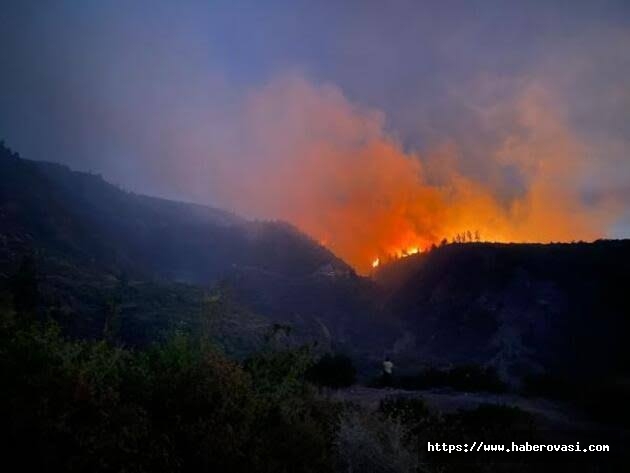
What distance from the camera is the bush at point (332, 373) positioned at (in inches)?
955

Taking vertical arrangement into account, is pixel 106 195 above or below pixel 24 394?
above

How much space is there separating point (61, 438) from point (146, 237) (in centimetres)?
10871

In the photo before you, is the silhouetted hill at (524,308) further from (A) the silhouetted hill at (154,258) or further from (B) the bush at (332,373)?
(B) the bush at (332,373)

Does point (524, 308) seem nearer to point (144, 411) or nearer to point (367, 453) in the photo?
point (367, 453)

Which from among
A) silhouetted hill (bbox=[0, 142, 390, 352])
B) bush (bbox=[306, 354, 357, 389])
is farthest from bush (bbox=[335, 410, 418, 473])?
silhouetted hill (bbox=[0, 142, 390, 352])

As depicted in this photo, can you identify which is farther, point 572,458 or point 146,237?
point 146,237

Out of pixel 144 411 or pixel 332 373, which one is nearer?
pixel 144 411

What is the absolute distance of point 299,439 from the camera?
268 inches

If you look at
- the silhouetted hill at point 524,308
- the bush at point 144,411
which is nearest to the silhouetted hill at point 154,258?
the silhouetted hill at point 524,308

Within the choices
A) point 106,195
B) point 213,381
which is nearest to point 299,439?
point 213,381

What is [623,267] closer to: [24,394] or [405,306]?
[405,306]

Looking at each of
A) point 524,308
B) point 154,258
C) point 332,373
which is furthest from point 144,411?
point 154,258

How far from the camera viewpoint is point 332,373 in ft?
83.7

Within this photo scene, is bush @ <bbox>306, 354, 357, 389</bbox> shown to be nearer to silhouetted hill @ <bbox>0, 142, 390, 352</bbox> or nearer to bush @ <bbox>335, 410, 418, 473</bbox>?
bush @ <bbox>335, 410, 418, 473</bbox>
